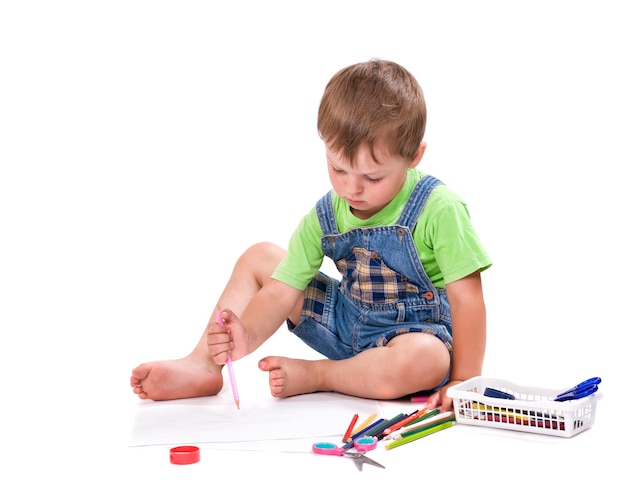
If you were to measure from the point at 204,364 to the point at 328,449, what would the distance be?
60 cm

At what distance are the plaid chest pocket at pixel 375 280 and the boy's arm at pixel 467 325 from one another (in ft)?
0.43

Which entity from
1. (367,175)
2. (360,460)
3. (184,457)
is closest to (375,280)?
(367,175)

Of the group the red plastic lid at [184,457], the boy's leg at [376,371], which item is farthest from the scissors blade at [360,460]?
the boy's leg at [376,371]

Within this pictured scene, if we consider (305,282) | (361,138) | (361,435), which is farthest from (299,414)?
(361,138)

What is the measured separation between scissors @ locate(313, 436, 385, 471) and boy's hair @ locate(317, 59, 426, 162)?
0.62 meters

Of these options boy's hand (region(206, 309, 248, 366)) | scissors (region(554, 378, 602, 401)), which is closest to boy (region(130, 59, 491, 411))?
boy's hand (region(206, 309, 248, 366))

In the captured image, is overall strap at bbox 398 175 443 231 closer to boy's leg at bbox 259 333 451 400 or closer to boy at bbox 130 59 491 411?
boy at bbox 130 59 491 411

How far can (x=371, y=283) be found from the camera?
2.32m

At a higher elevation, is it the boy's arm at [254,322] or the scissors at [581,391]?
the boy's arm at [254,322]

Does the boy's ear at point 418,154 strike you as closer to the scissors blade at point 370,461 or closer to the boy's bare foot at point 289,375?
the boy's bare foot at point 289,375

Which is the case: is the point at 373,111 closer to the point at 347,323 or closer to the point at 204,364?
the point at 347,323

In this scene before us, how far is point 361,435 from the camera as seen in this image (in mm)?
1932

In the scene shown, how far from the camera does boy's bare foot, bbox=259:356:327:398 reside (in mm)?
2250

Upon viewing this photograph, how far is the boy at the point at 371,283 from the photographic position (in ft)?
7.07
